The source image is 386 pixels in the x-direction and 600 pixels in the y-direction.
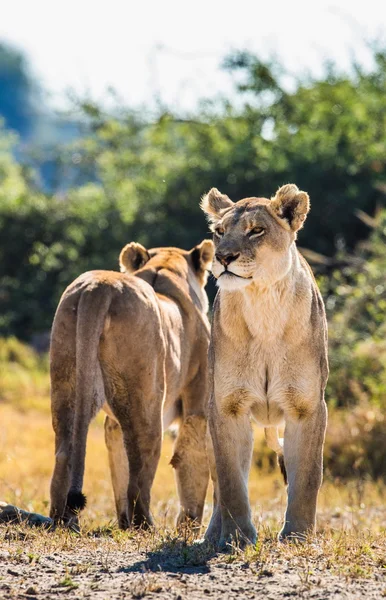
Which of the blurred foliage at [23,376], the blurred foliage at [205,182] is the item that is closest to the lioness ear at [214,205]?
the blurred foliage at [23,376]

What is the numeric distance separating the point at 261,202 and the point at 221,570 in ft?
5.93

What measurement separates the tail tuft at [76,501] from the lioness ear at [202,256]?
2650mm

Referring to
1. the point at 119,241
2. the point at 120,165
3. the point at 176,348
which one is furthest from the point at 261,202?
the point at 120,165

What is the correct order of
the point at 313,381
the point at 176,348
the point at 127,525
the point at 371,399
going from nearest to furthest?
the point at 313,381
the point at 127,525
the point at 176,348
the point at 371,399

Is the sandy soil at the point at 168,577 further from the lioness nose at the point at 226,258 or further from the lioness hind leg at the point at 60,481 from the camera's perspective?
the lioness nose at the point at 226,258

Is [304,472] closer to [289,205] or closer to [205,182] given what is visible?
[289,205]

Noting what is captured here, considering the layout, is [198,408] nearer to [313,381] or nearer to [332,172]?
[313,381]

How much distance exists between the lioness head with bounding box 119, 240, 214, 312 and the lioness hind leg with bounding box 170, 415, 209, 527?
2.96ft

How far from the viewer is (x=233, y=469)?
517 cm

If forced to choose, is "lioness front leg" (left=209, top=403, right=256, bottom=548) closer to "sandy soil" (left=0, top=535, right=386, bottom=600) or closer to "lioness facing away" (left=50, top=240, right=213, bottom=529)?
"sandy soil" (left=0, top=535, right=386, bottom=600)

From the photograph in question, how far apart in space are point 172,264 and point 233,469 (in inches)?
89.9

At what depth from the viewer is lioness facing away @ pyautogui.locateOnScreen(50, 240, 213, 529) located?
5.48 m

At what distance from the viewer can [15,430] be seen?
1177cm

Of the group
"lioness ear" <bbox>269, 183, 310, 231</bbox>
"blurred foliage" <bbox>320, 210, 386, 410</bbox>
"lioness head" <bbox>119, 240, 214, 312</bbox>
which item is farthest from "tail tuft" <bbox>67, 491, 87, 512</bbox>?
"blurred foliage" <bbox>320, 210, 386, 410</bbox>
